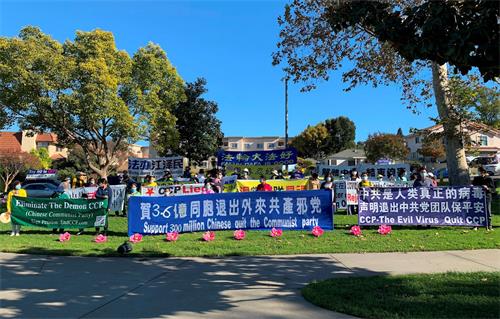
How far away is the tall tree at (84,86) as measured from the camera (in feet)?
85.1

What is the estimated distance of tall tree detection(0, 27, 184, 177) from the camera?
2595 cm

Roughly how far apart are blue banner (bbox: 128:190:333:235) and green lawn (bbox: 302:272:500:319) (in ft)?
17.7

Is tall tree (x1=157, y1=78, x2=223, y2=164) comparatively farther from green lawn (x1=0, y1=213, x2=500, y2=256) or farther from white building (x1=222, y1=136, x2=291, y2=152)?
white building (x1=222, y1=136, x2=291, y2=152)

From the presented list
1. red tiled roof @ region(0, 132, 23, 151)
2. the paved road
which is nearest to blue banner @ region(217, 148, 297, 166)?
the paved road

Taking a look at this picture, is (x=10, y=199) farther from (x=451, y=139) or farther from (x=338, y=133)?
(x=338, y=133)

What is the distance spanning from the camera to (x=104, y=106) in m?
26.9

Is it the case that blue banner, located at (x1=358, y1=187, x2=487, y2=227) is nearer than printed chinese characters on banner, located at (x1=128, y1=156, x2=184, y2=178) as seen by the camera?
Yes

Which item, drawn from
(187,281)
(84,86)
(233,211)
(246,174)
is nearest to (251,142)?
(84,86)

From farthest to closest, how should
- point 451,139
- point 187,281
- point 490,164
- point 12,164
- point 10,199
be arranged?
point 12,164 → point 490,164 → point 451,139 → point 10,199 → point 187,281

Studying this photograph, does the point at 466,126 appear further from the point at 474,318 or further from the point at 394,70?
the point at 474,318

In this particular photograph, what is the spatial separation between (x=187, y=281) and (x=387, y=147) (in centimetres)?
5720

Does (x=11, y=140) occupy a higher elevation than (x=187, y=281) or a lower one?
higher

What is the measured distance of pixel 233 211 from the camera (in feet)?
42.4

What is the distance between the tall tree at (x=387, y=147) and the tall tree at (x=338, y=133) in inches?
811
